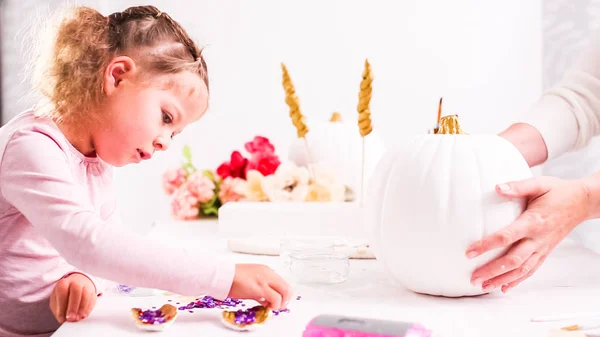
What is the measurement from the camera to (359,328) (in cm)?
78

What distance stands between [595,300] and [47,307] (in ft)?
2.88

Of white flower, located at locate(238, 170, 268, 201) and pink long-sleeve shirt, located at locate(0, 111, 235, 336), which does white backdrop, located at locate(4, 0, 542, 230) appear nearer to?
white flower, located at locate(238, 170, 268, 201)

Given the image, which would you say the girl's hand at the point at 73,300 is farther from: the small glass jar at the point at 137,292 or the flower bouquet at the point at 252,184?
the flower bouquet at the point at 252,184

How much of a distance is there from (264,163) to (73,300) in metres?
1.12

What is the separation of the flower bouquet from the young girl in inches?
24.3

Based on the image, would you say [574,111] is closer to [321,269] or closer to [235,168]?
[321,269]

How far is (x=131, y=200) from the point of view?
3.12 metres

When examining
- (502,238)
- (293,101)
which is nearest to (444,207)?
(502,238)

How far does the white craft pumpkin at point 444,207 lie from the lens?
0.96 metres

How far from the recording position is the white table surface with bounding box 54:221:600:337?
844 mm

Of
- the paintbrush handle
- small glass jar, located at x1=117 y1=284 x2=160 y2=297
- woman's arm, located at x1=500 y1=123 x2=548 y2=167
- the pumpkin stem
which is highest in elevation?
the pumpkin stem

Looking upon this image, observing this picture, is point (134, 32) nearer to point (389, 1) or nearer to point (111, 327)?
point (111, 327)

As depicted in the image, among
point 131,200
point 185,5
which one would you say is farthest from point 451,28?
point 131,200

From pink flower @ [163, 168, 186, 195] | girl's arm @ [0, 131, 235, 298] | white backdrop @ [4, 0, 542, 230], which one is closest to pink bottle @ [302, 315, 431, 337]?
girl's arm @ [0, 131, 235, 298]
